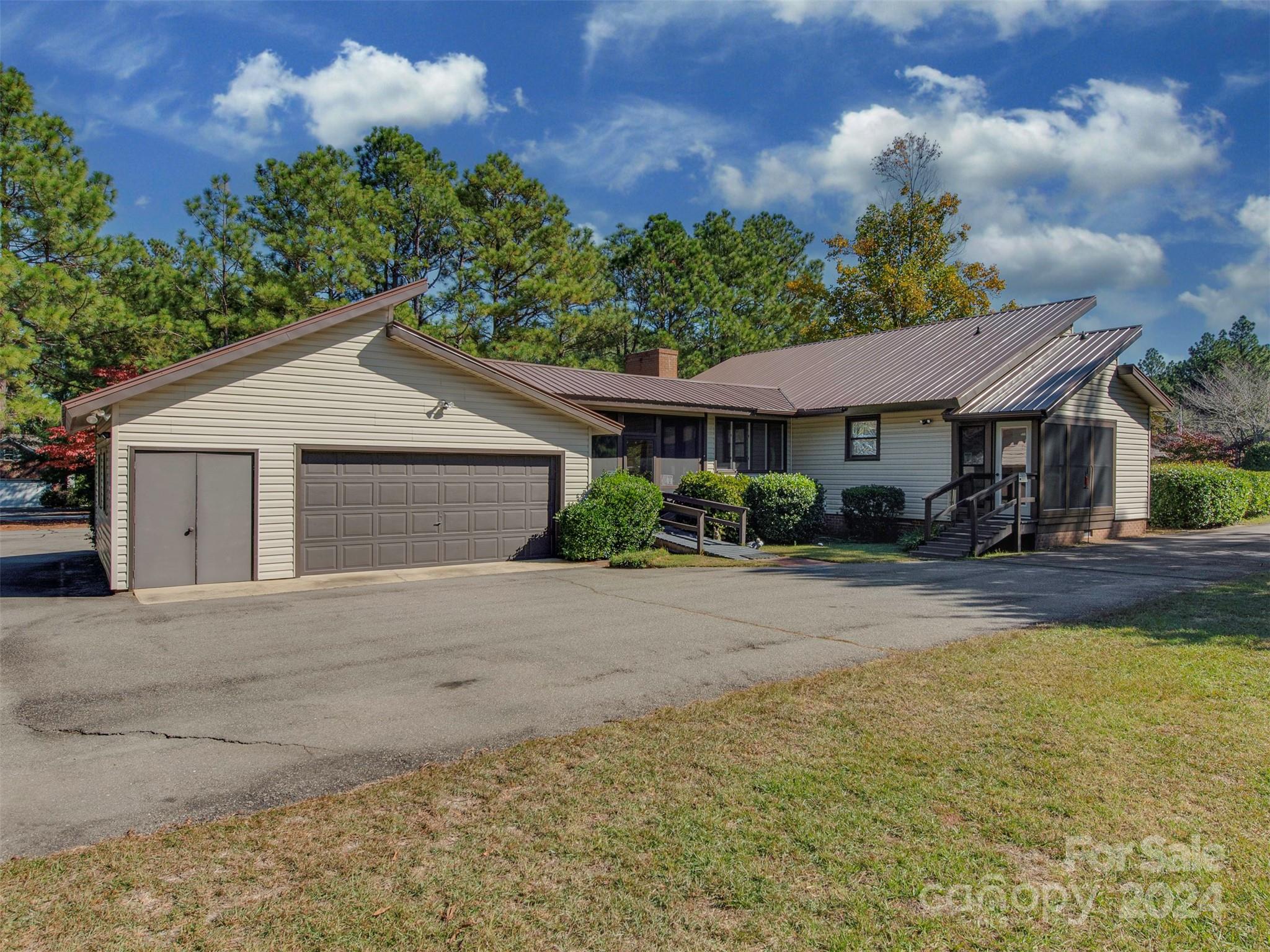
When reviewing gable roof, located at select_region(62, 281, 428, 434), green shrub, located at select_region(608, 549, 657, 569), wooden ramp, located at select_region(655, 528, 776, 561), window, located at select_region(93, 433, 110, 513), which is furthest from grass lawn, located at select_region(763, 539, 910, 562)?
window, located at select_region(93, 433, 110, 513)

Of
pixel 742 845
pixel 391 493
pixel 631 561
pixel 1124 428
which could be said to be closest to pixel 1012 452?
pixel 1124 428

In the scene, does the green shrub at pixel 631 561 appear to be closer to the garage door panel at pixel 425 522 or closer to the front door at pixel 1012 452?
the garage door panel at pixel 425 522

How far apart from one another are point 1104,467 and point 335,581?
17.7 m

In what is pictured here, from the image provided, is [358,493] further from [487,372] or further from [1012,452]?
[1012,452]

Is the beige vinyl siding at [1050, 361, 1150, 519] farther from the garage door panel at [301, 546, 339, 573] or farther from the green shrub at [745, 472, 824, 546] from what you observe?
the garage door panel at [301, 546, 339, 573]

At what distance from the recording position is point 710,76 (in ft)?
56.8

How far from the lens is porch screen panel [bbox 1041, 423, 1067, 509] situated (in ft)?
55.7

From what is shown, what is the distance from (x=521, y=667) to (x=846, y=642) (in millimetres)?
3374

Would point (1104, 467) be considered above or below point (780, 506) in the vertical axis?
above

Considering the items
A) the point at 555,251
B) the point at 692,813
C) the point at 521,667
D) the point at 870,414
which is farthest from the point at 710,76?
the point at 692,813

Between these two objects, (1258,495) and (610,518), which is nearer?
(610,518)

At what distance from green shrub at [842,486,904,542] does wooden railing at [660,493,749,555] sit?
9.80ft

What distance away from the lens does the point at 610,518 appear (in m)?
15.6

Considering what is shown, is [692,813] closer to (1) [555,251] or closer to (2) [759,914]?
(2) [759,914]
